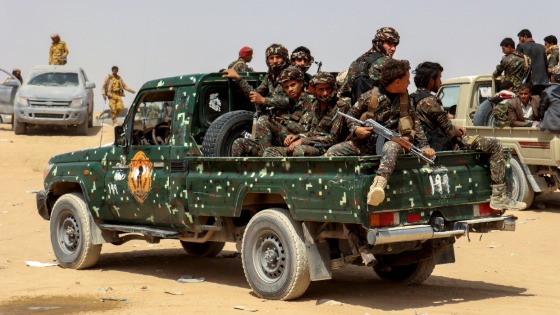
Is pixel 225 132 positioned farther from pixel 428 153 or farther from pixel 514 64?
pixel 514 64

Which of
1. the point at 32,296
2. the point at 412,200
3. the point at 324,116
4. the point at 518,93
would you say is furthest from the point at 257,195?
the point at 518,93

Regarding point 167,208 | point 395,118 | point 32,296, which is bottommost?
point 32,296

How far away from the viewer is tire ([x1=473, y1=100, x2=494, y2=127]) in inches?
673

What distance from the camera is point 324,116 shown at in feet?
33.0

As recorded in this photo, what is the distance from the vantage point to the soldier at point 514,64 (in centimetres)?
1697

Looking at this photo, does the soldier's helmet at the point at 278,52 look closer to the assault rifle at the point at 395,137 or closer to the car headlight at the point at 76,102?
the assault rifle at the point at 395,137

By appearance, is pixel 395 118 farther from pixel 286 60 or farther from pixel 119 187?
pixel 119 187

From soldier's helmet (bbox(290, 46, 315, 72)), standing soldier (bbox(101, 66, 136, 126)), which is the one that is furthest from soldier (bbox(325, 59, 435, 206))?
standing soldier (bbox(101, 66, 136, 126))

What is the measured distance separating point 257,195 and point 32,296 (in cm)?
235

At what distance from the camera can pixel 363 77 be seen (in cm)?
984

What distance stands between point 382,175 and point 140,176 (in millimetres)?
3470

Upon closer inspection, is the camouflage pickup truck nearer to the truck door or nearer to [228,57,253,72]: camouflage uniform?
the truck door

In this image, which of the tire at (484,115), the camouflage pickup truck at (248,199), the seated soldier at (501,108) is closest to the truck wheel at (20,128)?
the tire at (484,115)

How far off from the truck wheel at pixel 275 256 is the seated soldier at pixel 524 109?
7.76 metres
